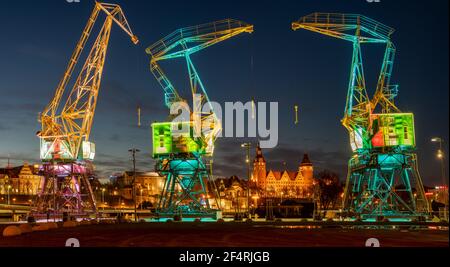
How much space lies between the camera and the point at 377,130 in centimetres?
7050

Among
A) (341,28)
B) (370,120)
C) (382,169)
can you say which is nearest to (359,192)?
(382,169)

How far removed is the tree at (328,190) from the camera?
153250mm

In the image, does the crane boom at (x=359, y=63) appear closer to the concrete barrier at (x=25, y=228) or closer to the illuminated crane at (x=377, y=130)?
the illuminated crane at (x=377, y=130)

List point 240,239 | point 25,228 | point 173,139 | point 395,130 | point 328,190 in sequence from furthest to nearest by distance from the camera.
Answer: point 328,190, point 173,139, point 395,130, point 25,228, point 240,239

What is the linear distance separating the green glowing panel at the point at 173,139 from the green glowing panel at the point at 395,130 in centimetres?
2628

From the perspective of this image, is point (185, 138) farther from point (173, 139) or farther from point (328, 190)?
point (328, 190)

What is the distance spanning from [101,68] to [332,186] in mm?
97578

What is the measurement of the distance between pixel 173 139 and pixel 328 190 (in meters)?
93.1

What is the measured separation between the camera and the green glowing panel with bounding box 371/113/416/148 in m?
69.2

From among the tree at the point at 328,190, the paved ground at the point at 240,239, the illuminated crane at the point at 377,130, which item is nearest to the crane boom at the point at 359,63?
the illuminated crane at the point at 377,130

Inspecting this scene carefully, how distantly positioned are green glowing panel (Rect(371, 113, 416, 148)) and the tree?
79487 millimetres

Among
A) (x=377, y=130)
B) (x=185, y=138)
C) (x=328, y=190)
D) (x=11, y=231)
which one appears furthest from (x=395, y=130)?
(x=328, y=190)

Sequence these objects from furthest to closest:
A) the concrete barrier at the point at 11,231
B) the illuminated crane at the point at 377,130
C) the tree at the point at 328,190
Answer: the tree at the point at 328,190 < the illuminated crane at the point at 377,130 < the concrete barrier at the point at 11,231
